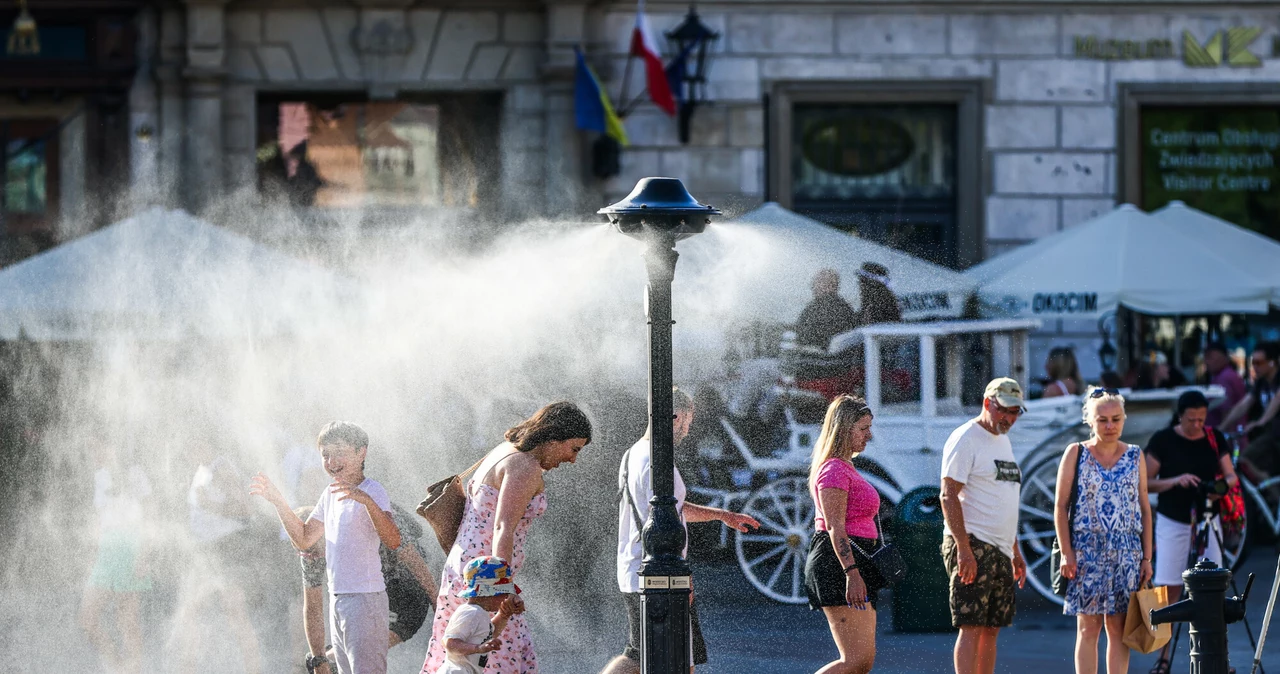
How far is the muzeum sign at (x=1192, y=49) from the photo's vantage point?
17125 millimetres

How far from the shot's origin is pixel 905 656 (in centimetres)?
967

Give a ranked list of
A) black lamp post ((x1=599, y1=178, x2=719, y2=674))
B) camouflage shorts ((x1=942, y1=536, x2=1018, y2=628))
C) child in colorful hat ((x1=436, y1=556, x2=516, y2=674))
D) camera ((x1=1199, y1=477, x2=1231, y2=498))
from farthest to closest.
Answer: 1. camera ((x1=1199, y1=477, x2=1231, y2=498))
2. camouflage shorts ((x1=942, y1=536, x2=1018, y2=628))
3. black lamp post ((x1=599, y1=178, x2=719, y2=674))
4. child in colorful hat ((x1=436, y1=556, x2=516, y2=674))

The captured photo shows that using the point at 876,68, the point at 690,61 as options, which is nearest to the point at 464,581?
the point at 690,61

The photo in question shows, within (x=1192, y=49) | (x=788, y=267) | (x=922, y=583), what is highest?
(x=1192, y=49)

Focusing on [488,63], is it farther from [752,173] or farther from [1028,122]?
[1028,122]

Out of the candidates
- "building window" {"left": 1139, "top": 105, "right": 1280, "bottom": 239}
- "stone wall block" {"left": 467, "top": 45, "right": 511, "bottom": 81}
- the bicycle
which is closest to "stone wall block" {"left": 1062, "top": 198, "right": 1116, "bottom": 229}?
"building window" {"left": 1139, "top": 105, "right": 1280, "bottom": 239}

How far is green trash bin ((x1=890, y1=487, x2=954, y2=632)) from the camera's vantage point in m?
10.3

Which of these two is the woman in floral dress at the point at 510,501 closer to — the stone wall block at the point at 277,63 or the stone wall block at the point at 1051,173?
the stone wall block at the point at 277,63

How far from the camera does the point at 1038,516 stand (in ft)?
37.5

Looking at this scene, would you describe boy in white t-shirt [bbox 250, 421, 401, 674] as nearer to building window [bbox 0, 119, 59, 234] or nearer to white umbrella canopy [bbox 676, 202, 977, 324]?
white umbrella canopy [bbox 676, 202, 977, 324]

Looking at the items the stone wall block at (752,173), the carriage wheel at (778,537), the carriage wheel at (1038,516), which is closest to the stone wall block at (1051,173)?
the stone wall block at (752,173)

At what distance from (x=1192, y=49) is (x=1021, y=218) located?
2.27 meters

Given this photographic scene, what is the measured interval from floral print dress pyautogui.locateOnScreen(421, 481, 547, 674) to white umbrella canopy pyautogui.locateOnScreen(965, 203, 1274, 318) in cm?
754

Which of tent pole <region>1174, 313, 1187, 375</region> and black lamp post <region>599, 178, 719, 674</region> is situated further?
tent pole <region>1174, 313, 1187, 375</region>
